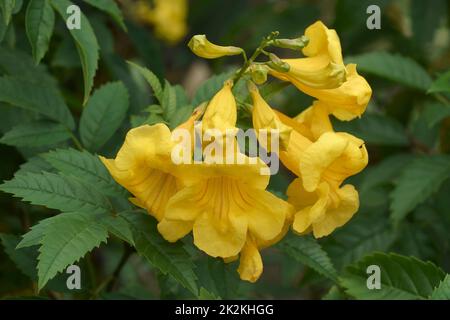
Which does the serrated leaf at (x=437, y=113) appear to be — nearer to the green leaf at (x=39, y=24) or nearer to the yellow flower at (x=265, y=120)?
the yellow flower at (x=265, y=120)

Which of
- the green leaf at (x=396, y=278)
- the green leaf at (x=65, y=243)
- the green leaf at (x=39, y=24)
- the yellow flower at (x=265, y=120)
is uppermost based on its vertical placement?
the green leaf at (x=39, y=24)

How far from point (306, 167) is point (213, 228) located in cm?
31

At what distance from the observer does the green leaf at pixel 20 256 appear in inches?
102

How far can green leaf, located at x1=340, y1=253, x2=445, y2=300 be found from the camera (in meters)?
2.45

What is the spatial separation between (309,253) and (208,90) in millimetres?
653

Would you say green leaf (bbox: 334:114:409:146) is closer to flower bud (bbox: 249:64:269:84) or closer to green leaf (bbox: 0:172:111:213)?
flower bud (bbox: 249:64:269:84)

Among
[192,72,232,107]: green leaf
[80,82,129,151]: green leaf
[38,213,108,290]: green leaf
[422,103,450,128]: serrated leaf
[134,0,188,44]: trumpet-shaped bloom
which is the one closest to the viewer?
[38,213,108,290]: green leaf

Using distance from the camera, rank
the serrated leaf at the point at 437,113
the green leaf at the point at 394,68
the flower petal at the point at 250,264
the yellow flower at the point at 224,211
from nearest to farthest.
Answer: the yellow flower at the point at 224,211
the flower petal at the point at 250,264
the serrated leaf at the point at 437,113
the green leaf at the point at 394,68

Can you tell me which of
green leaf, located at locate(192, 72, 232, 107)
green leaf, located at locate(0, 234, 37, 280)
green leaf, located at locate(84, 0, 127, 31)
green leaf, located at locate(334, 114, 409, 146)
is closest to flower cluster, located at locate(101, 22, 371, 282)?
green leaf, located at locate(192, 72, 232, 107)

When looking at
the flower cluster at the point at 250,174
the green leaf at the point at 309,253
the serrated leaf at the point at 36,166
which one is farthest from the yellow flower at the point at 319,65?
the serrated leaf at the point at 36,166

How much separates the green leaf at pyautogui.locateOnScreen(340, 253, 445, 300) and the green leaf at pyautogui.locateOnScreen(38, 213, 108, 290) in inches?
35.7

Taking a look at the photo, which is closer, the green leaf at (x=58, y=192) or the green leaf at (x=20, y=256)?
the green leaf at (x=58, y=192)

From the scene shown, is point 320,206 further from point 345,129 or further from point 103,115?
point 345,129

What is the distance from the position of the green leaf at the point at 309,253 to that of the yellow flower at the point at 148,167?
0.48 metres
